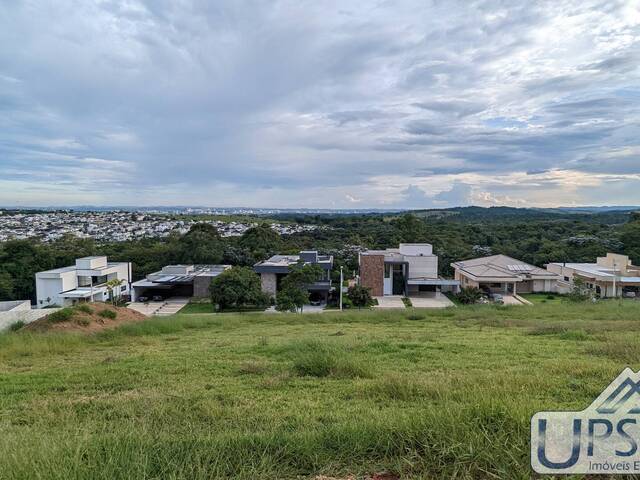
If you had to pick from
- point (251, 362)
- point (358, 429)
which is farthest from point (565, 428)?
point (251, 362)

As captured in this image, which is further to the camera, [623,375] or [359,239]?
[359,239]

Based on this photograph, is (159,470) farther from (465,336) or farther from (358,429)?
(465,336)

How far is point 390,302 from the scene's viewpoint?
96.6 ft

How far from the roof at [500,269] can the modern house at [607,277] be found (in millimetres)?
1374

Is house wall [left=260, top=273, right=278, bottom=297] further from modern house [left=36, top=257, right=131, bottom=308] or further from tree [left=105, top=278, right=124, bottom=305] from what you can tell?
modern house [left=36, top=257, right=131, bottom=308]

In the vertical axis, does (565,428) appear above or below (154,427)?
above

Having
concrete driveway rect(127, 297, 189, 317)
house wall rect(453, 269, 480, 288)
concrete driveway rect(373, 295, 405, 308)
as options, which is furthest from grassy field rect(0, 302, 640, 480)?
house wall rect(453, 269, 480, 288)

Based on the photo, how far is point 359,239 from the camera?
58.1 meters

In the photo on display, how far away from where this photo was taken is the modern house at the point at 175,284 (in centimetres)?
3312

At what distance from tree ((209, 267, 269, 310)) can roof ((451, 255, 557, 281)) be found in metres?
17.1

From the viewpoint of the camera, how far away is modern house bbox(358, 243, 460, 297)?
32.3m

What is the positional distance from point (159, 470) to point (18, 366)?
20.7ft

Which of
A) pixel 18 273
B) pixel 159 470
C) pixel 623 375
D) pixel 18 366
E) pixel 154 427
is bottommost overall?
pixel 18 273

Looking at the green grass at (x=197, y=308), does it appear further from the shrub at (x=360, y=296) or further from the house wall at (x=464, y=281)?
the house wall at (x=464, y=281)
